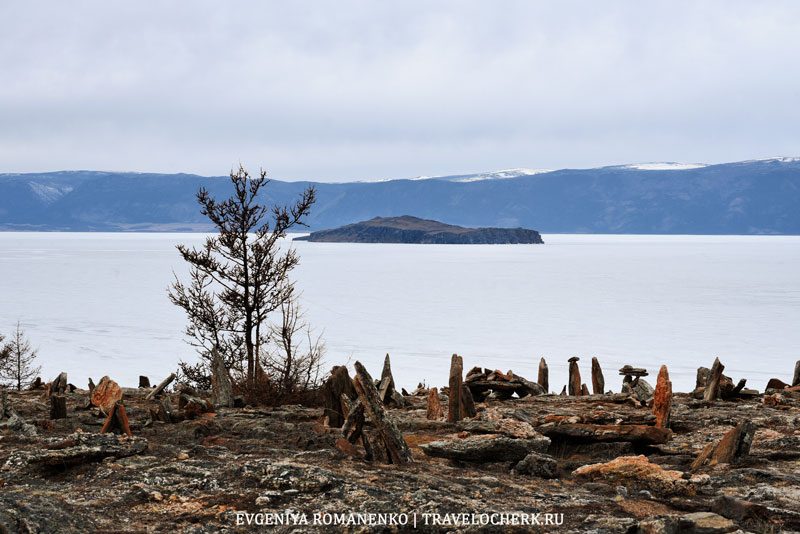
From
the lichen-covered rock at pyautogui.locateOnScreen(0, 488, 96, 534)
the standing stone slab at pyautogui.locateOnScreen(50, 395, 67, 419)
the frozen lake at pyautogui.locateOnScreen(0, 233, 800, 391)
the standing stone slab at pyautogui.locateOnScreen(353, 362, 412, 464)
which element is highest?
the standing stone slab at pyautogui.locateOnScreen(353, 362, 412, 464)

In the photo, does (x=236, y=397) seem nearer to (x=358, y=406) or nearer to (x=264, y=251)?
(x=358, y=406)

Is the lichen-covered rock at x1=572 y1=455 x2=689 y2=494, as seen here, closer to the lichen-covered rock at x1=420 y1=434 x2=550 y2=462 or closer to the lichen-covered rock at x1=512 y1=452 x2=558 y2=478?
the lichen-covered rock at x1=512 y1=452 x2=558 y2=478

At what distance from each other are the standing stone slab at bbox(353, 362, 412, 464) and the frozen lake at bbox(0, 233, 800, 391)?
22202mm

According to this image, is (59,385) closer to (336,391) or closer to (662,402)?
(336,391)

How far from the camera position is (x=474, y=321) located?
5478 centimetres

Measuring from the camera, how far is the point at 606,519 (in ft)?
19.6

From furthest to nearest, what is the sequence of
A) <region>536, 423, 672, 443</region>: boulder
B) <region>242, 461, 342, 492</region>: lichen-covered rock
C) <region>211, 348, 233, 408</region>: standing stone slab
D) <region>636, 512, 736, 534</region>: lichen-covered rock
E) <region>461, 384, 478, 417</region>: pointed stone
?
<region>211, 348, 233, 408</region>: standing stone slab
<region>461, 384, 478, 417</region>: pointed stone
<region>536, 423, 672, 443</region>: boulder
<region>242, 461, 342, 492</region>: lichen-covered rock
<region>636, 512, 736, 534</region>: lichen-covered rock

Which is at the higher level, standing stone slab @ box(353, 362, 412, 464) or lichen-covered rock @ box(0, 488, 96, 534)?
standing stone slab @ box(353, 362, 412, 464)

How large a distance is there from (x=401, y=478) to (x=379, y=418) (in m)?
0.84

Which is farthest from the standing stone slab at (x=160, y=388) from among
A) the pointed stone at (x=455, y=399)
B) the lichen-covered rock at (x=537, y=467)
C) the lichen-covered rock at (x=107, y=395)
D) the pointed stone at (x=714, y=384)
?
the pointed stone at (x=714, y=384)

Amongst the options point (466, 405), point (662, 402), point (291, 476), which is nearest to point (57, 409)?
point (291, 476)

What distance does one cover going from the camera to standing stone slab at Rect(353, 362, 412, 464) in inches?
303

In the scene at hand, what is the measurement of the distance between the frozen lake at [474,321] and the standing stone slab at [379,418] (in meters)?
22.2

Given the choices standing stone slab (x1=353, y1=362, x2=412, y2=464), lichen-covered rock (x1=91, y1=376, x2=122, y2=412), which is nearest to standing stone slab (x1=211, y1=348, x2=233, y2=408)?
lichen-covered rock (x1=91, y1=376, x2=122, y2=412)
